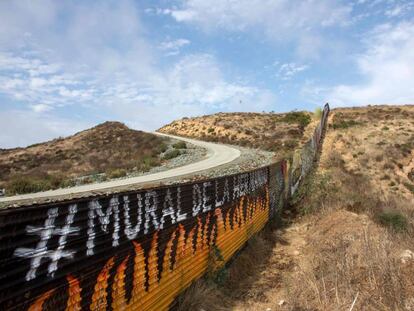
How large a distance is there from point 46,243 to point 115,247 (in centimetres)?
122

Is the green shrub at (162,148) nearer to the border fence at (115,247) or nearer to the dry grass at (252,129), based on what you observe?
the dry grass at (252,129)

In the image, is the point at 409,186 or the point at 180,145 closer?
the point at 409,186

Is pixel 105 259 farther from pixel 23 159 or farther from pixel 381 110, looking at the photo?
pixel 381 110

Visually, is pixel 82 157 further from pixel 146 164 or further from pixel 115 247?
pixel 115 247

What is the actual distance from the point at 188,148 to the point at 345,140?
696 inches

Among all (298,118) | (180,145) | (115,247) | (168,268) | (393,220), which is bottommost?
(393,220)

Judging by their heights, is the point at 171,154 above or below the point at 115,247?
below

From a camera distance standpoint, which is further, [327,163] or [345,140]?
[345,140]

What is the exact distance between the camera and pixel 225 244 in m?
9.12

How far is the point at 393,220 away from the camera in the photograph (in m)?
13.2

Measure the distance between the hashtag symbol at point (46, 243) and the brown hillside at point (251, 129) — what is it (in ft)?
142

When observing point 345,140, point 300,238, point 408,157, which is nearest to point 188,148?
point 345,140

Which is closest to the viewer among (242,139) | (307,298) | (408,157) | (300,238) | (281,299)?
(307,298)

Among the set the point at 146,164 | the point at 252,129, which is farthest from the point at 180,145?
the point at 252,129
